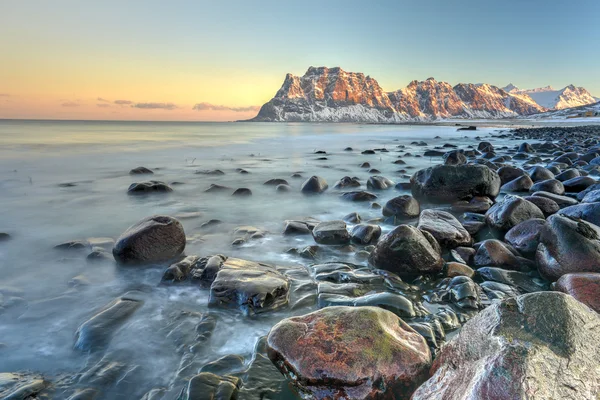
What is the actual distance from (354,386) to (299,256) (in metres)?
2.43

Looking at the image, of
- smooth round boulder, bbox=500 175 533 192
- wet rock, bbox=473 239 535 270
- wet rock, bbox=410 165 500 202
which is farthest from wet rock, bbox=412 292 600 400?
smooth round boulder, bbox=500 175 533 192

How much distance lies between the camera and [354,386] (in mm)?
1942

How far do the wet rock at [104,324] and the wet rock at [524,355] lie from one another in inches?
92.8

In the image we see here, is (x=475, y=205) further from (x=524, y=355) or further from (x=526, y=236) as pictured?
(x=524, y=355)

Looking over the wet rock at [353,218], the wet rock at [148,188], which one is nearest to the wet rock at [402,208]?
the wet rock at [353,218]

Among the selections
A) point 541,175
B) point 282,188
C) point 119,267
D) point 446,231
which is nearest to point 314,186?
point 282,188

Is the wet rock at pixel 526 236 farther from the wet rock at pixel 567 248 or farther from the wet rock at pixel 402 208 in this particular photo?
the wet rock at pixel 402 208

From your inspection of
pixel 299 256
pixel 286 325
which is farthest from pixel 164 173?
pixel 286 325

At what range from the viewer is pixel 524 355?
1.49 metres

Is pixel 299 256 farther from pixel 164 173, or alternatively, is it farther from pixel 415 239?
pixel 164 173

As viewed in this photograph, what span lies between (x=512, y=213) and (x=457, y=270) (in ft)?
6.38

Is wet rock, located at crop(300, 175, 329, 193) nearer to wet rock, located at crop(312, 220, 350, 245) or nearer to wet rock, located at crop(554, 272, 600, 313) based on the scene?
wet rock, located at crop(312, 220, 350, 245)

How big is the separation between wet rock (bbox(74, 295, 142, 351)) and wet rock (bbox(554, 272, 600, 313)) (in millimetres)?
3781

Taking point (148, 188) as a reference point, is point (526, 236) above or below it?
above
